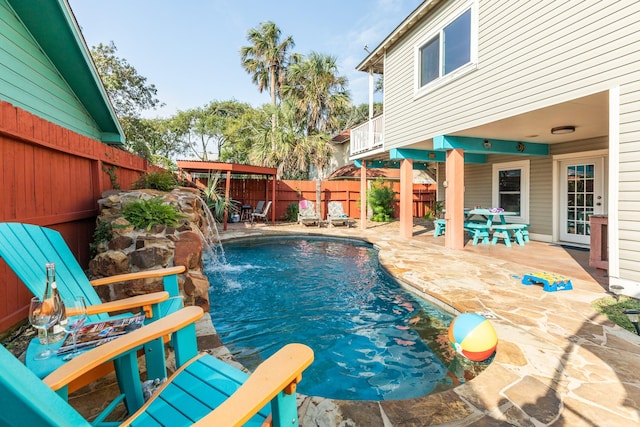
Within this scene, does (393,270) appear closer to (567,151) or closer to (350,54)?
(567,151)

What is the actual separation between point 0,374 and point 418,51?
8.28m

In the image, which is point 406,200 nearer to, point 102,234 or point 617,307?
point 617,307

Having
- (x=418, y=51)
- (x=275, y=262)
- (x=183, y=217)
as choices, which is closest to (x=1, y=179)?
(x=183, y=217)

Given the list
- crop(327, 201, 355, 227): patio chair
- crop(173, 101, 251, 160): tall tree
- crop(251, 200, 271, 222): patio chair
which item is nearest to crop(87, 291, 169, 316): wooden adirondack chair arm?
crop(327, 201, 355, 227): patio chair

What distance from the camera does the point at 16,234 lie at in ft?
6.27

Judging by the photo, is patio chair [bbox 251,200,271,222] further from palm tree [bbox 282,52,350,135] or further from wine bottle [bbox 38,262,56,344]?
wine bottle [bbox 38,262,56,344]

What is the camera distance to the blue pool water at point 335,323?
2.51m

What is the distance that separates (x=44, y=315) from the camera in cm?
143

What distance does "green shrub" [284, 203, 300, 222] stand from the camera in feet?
43.1

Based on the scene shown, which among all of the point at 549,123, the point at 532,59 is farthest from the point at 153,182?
the point at 549,123

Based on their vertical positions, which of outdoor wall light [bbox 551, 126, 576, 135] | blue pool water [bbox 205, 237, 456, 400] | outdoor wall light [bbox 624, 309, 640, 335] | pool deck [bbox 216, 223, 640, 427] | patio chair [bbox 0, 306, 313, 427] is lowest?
blue pool water [bbox 205, 237, 456, 400]

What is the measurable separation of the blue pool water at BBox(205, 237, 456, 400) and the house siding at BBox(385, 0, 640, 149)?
3.41 m

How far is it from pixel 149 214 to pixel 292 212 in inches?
372

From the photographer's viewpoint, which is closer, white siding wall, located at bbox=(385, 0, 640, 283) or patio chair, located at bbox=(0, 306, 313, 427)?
patio chair, located at bbox=(0, 306, 313, 427)
